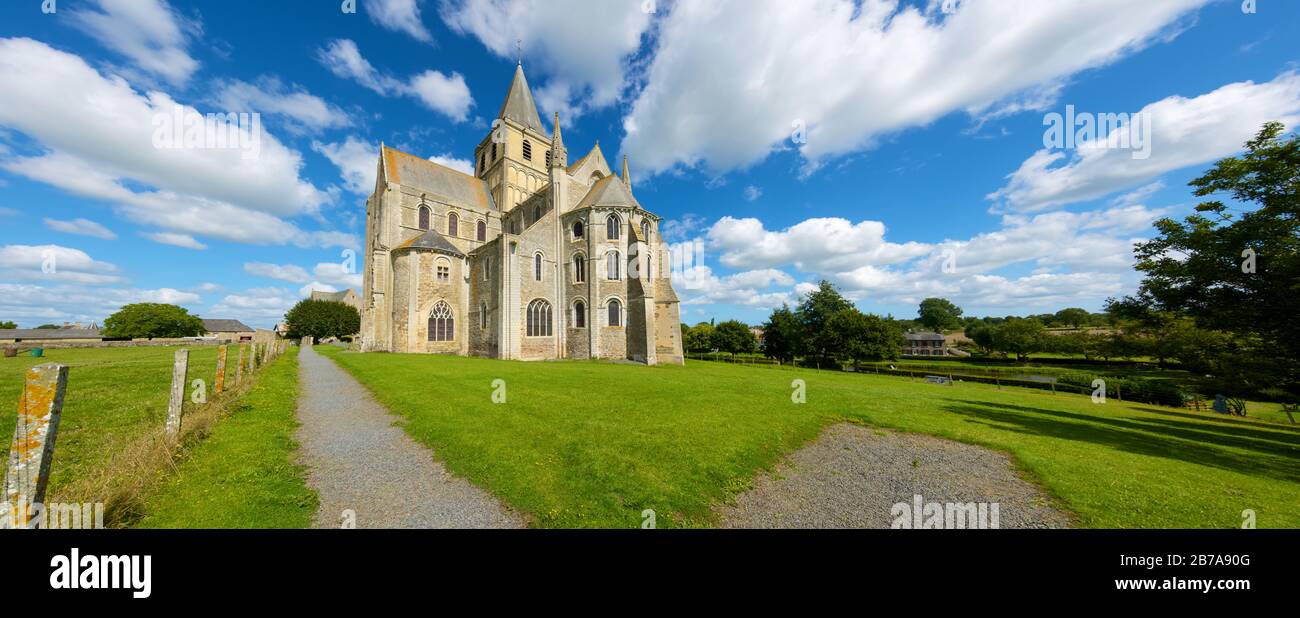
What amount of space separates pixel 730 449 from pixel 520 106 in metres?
45.2

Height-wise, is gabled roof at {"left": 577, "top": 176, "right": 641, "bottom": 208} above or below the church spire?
below

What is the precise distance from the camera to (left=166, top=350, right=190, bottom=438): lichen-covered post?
5.67 m

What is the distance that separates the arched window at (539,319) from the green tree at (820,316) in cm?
2995

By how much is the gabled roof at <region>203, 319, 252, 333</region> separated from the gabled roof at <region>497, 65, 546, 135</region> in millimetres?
86086

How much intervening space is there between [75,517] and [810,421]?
10.5m

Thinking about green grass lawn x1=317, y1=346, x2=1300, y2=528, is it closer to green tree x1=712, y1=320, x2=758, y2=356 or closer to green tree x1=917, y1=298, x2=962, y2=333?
green tree x1=712, y1=320, x2=758, y2=356

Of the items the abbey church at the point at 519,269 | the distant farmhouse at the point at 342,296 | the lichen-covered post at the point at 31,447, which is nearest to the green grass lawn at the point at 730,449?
the lichen-covered post at the point at 31,447

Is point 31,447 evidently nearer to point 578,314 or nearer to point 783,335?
point 578,314

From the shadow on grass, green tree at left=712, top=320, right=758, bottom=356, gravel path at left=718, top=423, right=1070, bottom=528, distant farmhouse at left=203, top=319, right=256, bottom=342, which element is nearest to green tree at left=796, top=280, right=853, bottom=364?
green tree at left=712, top=320, right=758, bottom=356

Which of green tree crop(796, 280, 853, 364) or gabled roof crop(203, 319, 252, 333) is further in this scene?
gabled roof crop(203, 319, 252, 333)

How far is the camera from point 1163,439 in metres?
9.18
